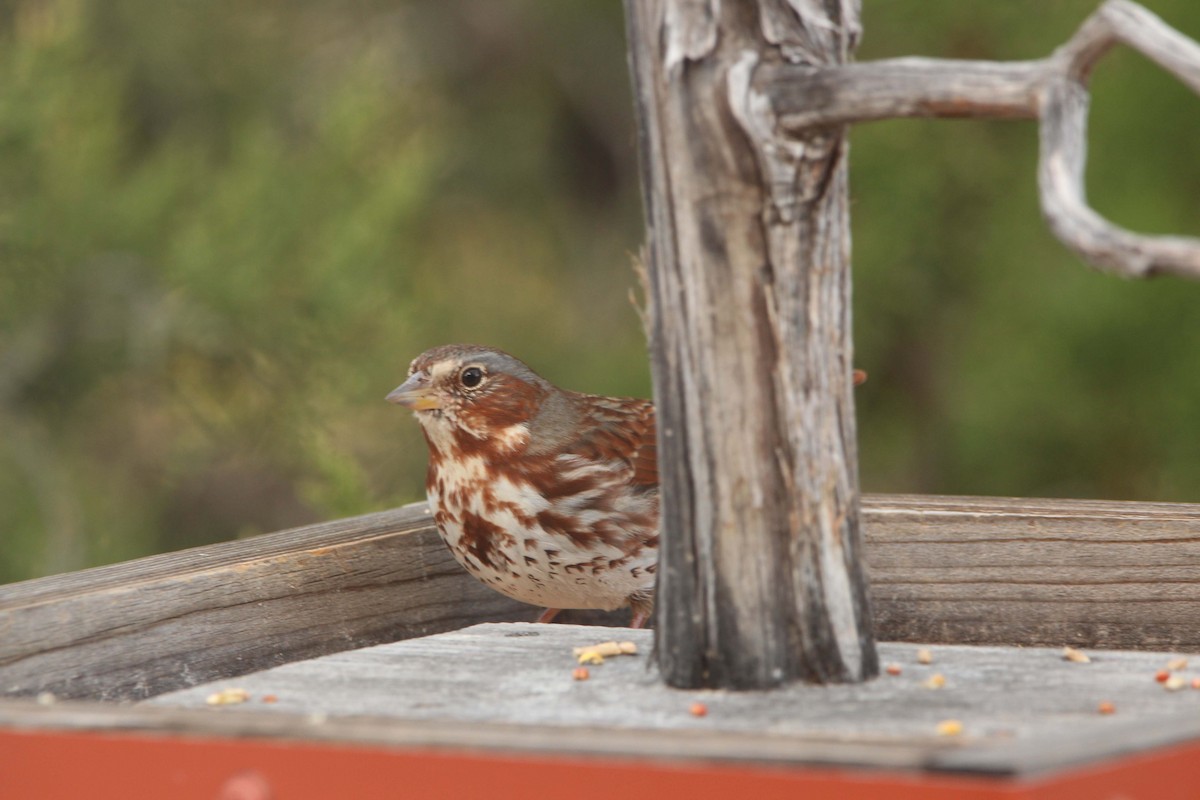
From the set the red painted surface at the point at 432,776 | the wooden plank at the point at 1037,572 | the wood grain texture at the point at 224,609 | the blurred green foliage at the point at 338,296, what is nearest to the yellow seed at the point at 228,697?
the red painted surface at the point at 432,776

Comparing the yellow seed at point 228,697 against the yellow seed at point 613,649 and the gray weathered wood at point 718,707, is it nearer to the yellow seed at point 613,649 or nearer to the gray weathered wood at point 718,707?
the gray weathered wood at point 718,707

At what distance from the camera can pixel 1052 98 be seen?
5.53 feet

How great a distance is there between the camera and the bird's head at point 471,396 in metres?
3.27

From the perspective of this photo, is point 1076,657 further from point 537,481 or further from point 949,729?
point 537,481

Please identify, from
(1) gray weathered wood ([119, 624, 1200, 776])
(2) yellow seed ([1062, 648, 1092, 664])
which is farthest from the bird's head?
(2) yellow seed ([1062, 648, 1092, 664])

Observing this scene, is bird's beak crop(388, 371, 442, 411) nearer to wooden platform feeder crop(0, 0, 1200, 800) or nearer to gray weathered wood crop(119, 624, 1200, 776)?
wooden platform feeder crop(0, 0, 1200, 800)

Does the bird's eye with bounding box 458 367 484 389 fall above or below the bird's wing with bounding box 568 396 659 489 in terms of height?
above

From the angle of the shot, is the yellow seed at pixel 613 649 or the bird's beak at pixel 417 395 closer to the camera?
the yellow seed at pixel 613 649

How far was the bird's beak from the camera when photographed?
3.32 meters

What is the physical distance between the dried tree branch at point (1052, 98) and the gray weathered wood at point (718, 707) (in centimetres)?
40

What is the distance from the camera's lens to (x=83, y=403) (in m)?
4.60

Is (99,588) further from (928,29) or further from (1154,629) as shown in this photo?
(928,29)

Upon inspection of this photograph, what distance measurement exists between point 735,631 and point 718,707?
0.11m

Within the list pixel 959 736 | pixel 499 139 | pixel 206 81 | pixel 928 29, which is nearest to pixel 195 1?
pixel 206 81
